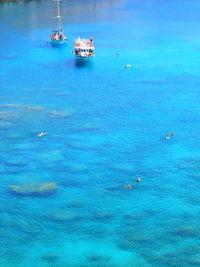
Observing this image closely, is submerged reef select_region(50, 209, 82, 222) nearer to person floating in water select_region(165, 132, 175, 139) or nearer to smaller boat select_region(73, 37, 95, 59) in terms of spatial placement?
person floating in water select_region(165, 132, 175, 139)

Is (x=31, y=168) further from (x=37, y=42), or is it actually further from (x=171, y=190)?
(x=37, y=42)

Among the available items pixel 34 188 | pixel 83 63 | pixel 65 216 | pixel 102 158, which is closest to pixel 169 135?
pixel 102 158

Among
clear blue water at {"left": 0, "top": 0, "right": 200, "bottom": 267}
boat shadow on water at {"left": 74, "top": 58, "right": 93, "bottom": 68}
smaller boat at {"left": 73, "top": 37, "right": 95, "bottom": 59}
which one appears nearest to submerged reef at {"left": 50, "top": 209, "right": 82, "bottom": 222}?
clear blue water at {"left": 0, "top": 0, "right": 200, "bottom": 267}

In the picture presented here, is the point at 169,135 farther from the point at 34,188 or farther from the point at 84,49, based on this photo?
the point at 84,49

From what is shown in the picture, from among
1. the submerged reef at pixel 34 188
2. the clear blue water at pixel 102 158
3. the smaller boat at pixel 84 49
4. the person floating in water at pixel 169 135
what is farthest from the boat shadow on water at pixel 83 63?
the submerged reef at pixel 34 188

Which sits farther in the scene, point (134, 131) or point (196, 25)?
point (196, 25)

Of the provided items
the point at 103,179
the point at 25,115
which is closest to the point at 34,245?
the point at 103,179
